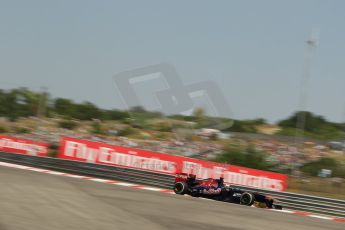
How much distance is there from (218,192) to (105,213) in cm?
602

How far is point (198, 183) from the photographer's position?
13.6m

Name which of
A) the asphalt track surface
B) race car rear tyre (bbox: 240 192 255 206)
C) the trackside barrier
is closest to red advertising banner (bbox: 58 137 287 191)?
the trackside barrier

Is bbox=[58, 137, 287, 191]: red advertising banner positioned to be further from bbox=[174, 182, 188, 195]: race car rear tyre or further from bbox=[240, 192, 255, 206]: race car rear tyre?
bbox=[240, 192, 255, 206]: race car rear tyre

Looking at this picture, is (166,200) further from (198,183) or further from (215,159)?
(215,159)

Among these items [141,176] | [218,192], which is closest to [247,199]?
[218,192]

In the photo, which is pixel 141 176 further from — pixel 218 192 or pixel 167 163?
pixel 167 163

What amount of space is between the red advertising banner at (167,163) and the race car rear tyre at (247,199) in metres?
4.61

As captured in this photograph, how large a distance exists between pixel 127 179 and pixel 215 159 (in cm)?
1265

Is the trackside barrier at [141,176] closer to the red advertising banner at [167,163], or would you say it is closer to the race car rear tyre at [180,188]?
the race car rear tyre at [180,188]

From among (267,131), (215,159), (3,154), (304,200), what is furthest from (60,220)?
(267,131)

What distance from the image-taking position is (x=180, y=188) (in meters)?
13.7

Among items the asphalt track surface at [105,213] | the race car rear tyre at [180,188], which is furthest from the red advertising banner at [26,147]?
the asphalt track surface at [105,213]

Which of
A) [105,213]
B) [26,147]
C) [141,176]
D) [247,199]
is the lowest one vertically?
[105,213]

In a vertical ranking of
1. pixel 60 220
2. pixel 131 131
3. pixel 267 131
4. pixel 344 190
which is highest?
pixel 267 131
